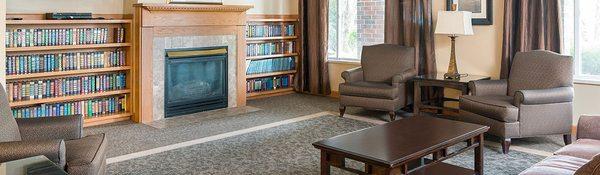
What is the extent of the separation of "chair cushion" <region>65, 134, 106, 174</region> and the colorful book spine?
2386 mm

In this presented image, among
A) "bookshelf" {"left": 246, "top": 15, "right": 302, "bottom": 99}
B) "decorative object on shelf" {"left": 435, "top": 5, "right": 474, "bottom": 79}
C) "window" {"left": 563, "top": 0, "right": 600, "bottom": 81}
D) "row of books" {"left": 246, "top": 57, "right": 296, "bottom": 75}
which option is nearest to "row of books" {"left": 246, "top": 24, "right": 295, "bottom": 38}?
"bookshelf" {"left": 246, "top": 15, "right": 302, "bottom": 99}

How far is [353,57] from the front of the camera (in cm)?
741

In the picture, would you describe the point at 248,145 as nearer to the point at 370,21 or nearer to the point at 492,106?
the point at 492,106

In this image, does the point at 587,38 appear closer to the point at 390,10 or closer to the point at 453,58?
the point at 453,58

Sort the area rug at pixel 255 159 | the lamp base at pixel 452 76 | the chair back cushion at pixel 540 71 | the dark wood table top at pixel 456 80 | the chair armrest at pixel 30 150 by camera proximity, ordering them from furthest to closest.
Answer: the lamp base at pixel 452 76 → the dark wood table top at pixel 456 80 → the chair back cushion at pixel 540 71 → the area rug at pixel 255 159 → the chair armrest at pixel 30 150

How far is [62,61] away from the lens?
5250 mm

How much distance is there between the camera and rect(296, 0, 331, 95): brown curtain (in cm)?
737

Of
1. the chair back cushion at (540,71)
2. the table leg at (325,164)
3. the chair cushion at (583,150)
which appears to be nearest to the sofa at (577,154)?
the chair cushion at (583,150)

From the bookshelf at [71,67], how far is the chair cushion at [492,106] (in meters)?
3.57

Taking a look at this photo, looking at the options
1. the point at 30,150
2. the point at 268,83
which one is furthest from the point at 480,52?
the point at 30,150

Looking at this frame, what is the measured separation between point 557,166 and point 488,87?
2398 mm

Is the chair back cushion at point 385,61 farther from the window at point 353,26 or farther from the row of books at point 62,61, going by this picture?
the row of books at point 62,61

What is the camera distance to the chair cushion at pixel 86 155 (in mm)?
2654

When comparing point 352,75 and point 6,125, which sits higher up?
point 352,75
